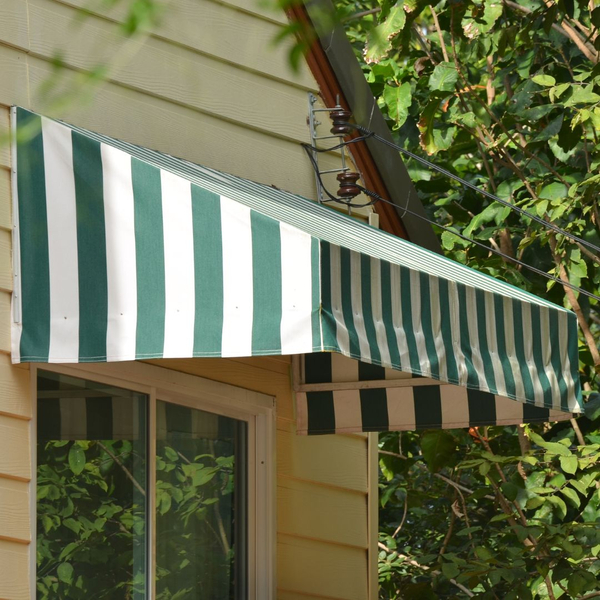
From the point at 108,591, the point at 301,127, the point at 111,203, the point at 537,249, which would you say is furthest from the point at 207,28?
the point at 537,249

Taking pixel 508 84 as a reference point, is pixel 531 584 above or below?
below

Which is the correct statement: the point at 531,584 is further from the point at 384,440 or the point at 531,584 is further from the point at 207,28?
the point at 207,28

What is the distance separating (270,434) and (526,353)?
1439 mm

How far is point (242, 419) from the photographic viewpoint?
18.4ft

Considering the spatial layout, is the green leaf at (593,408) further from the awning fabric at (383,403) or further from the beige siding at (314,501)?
the beige siding at (314,501)

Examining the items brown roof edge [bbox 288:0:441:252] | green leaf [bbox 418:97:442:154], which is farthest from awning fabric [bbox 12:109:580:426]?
green leaf [bbox 418:97:442:154]

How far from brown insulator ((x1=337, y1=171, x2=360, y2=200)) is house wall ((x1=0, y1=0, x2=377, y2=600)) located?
6.0 inches

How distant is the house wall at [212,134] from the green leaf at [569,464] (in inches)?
50.6

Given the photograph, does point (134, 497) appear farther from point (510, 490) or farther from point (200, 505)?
point (510, 490)

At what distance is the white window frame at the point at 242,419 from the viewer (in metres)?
4.77

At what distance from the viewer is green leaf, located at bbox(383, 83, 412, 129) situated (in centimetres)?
852

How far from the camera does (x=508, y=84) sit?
968cm

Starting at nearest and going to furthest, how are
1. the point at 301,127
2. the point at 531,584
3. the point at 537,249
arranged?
the point at 301,127 < the point at 531,584 < the point at 537,249

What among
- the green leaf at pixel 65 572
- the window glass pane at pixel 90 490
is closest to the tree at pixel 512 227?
→ the window glass pane at pixel 90 490
